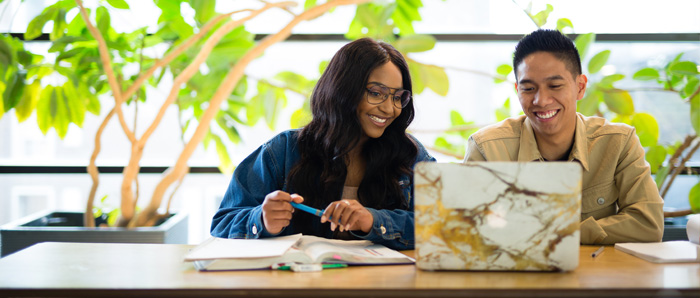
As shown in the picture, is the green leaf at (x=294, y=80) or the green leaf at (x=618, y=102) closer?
the green leaf at (x=618, y=102)

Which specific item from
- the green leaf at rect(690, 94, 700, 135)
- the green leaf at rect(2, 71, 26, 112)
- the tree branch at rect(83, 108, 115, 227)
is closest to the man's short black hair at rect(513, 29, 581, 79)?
the green leaf at rect(690, 94, 700, 135)

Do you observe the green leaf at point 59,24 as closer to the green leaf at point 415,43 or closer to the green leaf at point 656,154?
the green leaf at point 415,43

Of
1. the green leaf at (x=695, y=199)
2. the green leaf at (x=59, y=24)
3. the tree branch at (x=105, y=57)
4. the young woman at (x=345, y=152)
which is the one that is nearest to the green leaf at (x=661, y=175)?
the green leaf at (x=695, y=199)

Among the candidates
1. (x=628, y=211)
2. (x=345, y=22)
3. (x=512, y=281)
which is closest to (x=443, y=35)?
(x=345, y=22)

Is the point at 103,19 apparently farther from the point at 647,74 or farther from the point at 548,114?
the point at 647,74

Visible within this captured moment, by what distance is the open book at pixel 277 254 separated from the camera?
1182 millimetres

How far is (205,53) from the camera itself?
2566mm

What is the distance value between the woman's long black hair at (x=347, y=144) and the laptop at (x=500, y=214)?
0.55m

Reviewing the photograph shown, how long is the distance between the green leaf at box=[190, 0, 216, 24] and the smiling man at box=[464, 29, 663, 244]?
50.9 inches

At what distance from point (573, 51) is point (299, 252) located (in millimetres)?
1117

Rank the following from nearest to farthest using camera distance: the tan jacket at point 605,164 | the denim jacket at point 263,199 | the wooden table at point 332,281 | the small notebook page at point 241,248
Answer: the wooden table at point 332,281 < the small notebook page at point 241,248 < the denim jacket at point 263,199 < the tan jacket at point 605,164

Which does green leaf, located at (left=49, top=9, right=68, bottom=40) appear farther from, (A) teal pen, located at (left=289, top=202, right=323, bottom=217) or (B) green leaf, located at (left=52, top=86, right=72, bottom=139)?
(A) teal pen, located at (left=289, top=202, right=323, bottom=217)

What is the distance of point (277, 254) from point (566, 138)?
1105 millimetres

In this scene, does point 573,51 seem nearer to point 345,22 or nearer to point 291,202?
point 291,202
